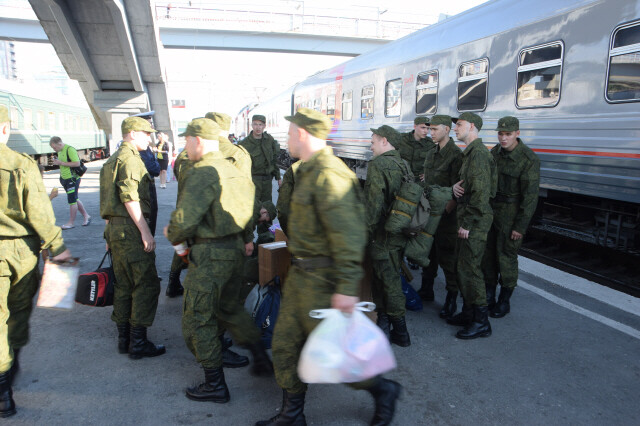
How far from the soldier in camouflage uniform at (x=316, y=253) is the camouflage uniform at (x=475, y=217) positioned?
165 cm

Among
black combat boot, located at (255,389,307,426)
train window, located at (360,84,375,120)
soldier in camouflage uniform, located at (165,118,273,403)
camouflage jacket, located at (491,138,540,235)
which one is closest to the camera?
black combat boot, located at (255,389,307,426)

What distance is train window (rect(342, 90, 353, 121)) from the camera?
12195 millimetres

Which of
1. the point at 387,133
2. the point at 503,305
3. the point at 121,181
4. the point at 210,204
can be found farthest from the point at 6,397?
the point at 503,305

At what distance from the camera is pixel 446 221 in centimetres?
486

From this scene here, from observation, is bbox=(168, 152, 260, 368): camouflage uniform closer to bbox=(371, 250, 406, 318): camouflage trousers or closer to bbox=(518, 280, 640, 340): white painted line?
bbox=(371, 250, 406, 318): camouflage trousers

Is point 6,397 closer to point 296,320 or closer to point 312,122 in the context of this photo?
point 296,320

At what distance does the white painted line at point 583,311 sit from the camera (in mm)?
4020

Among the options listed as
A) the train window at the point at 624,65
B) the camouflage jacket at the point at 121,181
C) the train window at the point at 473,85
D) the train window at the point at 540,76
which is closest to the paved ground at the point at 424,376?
the camouflage jacket at the point at 121,181

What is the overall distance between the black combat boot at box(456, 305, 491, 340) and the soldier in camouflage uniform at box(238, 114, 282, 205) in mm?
4035

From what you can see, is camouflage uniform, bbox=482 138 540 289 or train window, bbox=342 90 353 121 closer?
camouflage uniform, bbox=482 138 540 289

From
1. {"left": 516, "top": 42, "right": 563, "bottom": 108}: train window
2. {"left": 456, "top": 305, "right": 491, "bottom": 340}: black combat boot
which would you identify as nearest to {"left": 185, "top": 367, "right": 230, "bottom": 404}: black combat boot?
{"left": 456, "top": 305, "right": 491, "bottom": 340}: black combat boot

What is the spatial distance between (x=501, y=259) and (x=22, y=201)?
3.98 metres

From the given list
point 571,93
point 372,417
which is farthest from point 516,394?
point 571,93

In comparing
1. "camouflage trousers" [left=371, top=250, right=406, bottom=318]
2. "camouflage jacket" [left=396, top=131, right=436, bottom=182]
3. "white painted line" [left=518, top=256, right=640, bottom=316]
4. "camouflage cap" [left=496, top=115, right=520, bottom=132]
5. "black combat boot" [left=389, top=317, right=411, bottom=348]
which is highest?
"camouflage cap" [left=496, top=115, right=520, bottom=132]
